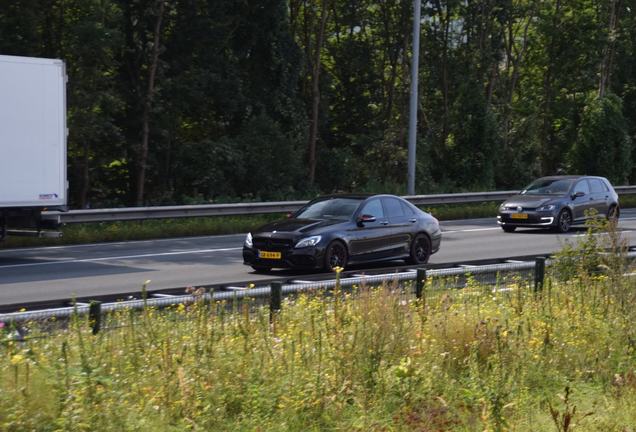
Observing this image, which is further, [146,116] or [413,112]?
[146,116]

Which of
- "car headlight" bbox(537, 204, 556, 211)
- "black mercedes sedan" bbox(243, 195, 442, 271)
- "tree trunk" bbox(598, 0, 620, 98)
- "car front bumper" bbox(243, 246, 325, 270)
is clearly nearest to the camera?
"car front bumper" bbox(243, 246, 325, 270)

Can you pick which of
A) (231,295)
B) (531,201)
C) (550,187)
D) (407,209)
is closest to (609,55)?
(550,187)

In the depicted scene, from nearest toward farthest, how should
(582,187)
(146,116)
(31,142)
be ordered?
(31,142), (582,187), (146,116)

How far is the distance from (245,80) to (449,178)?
10.2 meters

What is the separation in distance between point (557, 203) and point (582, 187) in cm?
145

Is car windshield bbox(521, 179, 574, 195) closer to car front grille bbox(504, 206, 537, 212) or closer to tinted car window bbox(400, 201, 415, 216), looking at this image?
car front grille bbox(504, 206, 537, 212)

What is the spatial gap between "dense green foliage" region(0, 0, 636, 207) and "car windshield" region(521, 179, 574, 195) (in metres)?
6.72

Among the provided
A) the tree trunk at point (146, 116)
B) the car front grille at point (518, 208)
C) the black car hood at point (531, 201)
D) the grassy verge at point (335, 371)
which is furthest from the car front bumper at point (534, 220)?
the grassy verge at point (335, 371)

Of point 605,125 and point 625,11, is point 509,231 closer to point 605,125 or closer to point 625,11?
point 605,125

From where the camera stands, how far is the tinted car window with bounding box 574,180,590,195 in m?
30.0

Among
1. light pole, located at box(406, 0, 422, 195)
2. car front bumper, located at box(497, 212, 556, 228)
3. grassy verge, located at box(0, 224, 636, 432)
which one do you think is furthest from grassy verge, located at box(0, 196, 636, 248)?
grassy verge, located at box(0, 224, 636, 432)

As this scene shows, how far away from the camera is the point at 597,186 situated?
30.7m

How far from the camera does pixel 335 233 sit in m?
18.4

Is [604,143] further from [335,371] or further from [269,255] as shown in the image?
[335,371]
